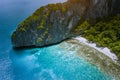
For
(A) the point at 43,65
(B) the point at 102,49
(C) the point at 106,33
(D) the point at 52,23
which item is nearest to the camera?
(A) the point at 43,65

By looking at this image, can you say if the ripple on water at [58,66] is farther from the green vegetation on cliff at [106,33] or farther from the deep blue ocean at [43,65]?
the green vegetation on cliff at [106,33]

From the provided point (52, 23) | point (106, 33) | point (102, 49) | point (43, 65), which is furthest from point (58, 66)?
point (106, 33)

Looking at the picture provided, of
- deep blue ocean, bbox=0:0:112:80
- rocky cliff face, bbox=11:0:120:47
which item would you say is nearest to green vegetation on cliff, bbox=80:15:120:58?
rocky cliff face, bbox=11:0:120:47

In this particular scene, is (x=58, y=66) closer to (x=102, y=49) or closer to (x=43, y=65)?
(x=43, y=65)

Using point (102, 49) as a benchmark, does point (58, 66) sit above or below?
below

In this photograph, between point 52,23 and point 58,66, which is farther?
point 52,23

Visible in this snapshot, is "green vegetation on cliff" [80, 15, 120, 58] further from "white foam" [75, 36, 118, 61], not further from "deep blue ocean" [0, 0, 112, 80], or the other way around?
"deep blue ocean" [0, 0, 112, 80]

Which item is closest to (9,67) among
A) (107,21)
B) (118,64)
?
(118,64)
